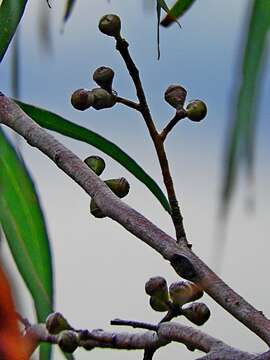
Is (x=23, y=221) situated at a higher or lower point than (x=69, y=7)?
lower

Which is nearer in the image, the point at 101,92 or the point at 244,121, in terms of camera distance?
the point at 244,121

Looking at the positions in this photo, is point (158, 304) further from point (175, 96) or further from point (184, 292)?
point (175, 96)

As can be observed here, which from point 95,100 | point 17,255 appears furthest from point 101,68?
point 17,255

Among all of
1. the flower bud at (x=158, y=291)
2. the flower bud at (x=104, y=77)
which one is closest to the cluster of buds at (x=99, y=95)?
the flower bud at (x=104, y=77)

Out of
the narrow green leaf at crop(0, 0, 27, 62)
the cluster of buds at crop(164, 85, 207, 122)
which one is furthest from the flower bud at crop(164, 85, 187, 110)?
the narrow green leaf at crop(0, 0, 27, 62)

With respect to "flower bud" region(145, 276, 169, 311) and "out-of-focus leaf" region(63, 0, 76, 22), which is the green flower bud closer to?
"flower bud" region(145, 276, 169, 311)

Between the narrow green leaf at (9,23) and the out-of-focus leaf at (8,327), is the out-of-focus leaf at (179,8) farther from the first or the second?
the out-of-focus leaf at (8,327)

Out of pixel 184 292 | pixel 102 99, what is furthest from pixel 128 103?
pixel 184 292
